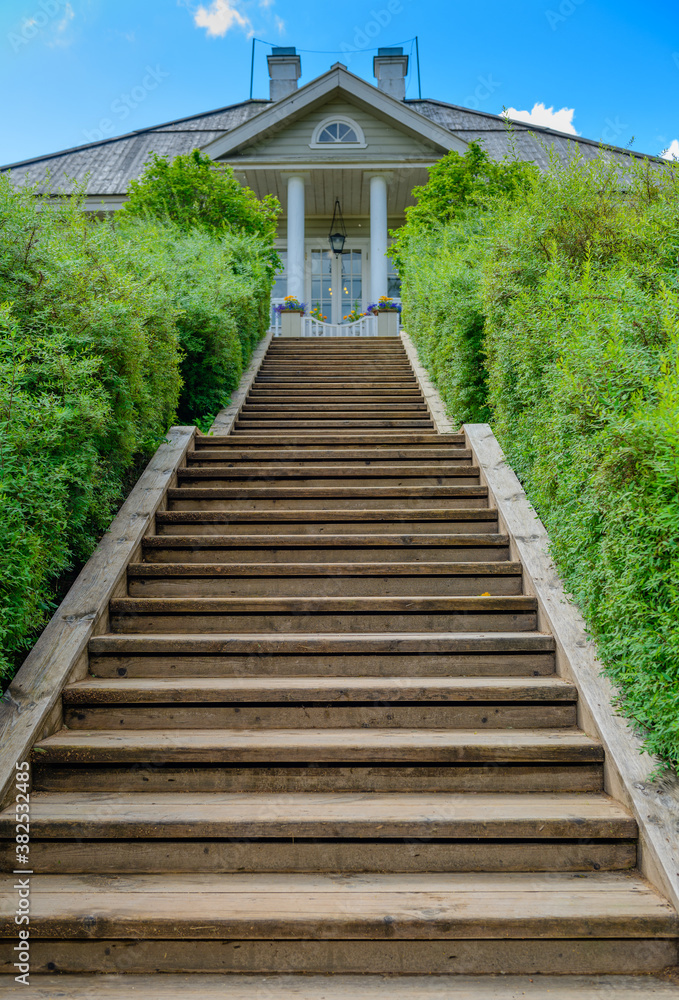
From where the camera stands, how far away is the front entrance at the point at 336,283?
13.7 meters

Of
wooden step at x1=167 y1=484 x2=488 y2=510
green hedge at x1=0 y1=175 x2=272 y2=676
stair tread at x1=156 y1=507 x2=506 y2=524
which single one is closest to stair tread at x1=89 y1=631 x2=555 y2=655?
green hedge at x1=0 y1=175 x2=272 y2=676

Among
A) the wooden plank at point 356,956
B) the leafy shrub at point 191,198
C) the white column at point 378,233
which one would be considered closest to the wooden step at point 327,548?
the wooden plank at point 356,956

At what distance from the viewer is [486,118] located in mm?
15375

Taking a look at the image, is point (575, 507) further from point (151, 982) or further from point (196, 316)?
point (196, 316)

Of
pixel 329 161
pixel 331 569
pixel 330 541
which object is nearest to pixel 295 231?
pixel 329 161

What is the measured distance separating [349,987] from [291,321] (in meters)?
9.66

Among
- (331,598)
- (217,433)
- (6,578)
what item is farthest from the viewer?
(217,433)

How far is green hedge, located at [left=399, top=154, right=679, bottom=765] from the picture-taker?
80.5 inches

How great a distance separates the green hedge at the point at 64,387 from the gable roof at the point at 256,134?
26.8ft

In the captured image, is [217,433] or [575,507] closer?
[575,507]

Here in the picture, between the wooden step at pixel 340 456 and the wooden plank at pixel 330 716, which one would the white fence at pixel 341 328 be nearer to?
the wooden step at pixel 340 456

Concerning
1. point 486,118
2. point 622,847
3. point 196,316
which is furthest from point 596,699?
point 486,118

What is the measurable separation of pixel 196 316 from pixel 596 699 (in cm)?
438

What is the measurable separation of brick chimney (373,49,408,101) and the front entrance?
601 cm
